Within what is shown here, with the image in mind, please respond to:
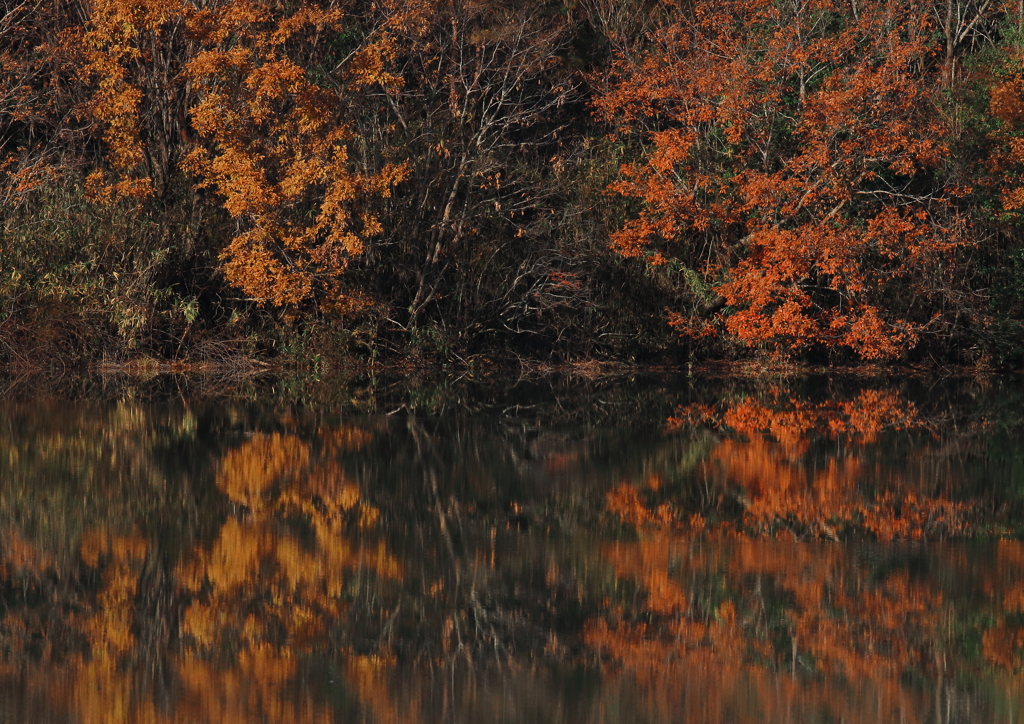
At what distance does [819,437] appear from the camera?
16.8 meters

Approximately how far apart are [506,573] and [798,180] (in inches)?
715

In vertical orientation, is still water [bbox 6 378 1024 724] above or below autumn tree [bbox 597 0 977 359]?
below

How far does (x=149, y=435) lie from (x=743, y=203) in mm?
13889

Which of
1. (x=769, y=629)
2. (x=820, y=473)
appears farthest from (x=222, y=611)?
(x=820, y=473)

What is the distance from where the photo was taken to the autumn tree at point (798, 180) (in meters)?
Answer: 25.7

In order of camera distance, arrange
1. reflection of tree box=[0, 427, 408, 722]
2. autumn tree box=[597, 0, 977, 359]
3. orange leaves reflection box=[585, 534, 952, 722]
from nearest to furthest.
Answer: reflection of tree box=[0, 427, 408, 722] → orange leaves reflection box=[585, 534, 952, 722] → autumn tree box=[597, 0, 977, 359]

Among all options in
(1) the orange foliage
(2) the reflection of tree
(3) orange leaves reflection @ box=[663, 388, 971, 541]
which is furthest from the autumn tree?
(2) the reflection of tree

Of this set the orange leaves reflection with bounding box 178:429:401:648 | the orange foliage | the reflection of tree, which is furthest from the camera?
the orange foliage

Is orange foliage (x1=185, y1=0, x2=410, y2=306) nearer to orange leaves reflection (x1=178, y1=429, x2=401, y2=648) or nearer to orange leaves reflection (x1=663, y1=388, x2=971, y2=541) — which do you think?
orange leaves reflection (x1=663, y1=388, x2=971, y2=541)

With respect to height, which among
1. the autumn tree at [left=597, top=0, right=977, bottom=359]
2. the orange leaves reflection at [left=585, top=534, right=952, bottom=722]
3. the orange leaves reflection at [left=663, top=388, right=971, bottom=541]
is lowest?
the orange leaves reflection at [left=585, top=534, right=952, bottom=722]

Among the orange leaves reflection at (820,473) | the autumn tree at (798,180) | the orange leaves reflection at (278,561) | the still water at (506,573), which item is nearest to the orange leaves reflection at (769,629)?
the still water at (506,573)

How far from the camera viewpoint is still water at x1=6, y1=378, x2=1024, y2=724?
674 centimetres

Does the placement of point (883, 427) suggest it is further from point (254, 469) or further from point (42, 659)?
point (42, 659)

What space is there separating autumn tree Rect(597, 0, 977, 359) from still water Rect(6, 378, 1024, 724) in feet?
28.2
